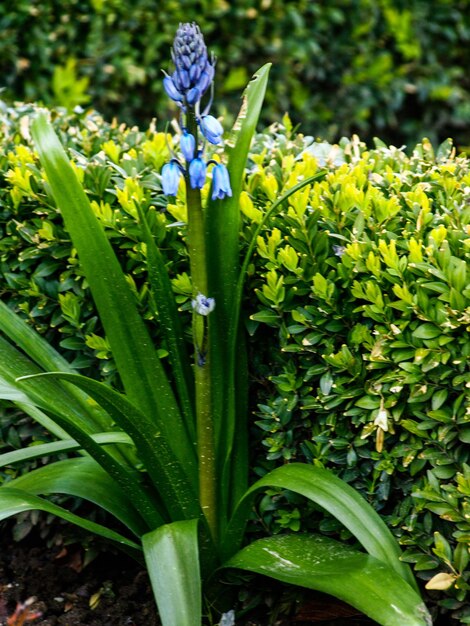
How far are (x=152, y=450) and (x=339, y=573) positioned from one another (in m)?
0.58

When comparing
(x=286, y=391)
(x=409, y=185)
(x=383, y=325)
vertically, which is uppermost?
(x=409, y=185)

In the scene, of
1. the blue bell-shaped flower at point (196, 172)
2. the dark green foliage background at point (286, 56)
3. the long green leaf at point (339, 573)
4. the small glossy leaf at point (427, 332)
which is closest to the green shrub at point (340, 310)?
the small glossy leaf at point (427, 332)

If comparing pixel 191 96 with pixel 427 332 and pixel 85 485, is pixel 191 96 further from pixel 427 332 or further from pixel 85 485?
pixel 85 485

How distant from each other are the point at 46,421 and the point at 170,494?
50 centimetres

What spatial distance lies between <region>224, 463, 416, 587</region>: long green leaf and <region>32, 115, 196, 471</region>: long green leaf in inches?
13.7

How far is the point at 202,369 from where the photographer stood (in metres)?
2.52

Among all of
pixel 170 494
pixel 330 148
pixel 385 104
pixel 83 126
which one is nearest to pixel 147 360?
pixel 170 494

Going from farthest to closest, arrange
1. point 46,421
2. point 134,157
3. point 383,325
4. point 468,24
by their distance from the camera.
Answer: point 468,24 < point 134,157 < point 46,421 < point 383,325

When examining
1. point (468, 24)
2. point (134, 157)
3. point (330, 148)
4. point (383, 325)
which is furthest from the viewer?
point (468, 24)

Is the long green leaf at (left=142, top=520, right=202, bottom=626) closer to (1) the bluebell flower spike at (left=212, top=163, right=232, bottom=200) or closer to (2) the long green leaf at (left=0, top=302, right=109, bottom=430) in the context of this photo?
(2) the long green leaf at (left=0, top=302, right=109, bottom=430)

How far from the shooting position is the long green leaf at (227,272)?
8.46 feet

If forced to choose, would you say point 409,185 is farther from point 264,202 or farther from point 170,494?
point 170,494

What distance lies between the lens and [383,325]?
8.38ft

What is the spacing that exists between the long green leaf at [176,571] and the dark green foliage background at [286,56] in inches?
165
